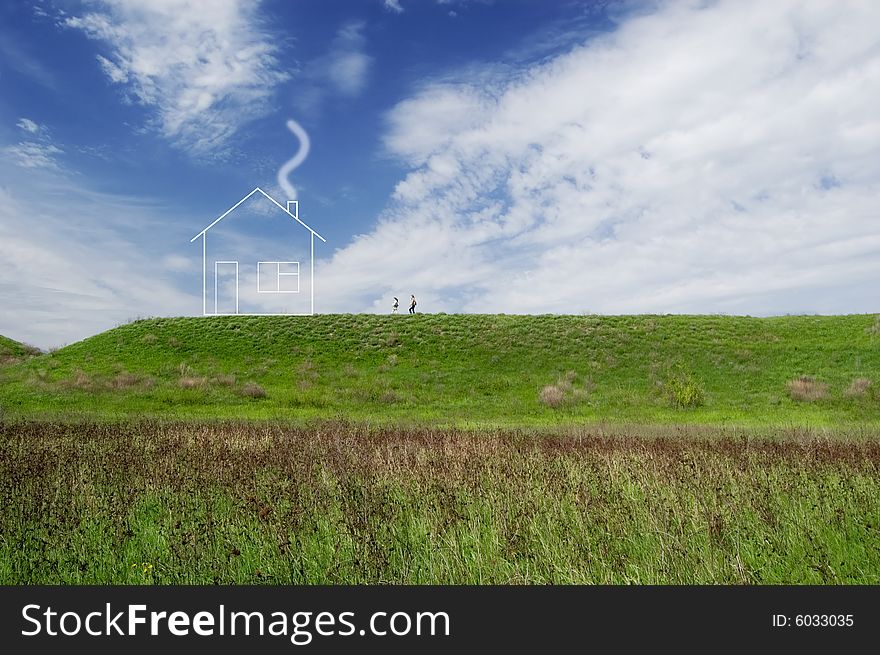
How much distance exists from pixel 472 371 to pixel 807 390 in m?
16.4

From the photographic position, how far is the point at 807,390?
29.0 metres

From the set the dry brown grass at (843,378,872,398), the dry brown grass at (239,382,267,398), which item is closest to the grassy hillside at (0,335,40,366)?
the dry brown grass at (239,382,267,398)

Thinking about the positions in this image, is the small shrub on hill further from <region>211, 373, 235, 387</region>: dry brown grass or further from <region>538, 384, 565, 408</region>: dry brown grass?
<region>211, 373, 235, 387</region>: dry brown grass

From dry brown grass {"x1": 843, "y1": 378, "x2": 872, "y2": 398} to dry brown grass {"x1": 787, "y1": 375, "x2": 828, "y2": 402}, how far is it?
90cm

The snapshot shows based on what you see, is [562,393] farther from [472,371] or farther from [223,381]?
[223,381]

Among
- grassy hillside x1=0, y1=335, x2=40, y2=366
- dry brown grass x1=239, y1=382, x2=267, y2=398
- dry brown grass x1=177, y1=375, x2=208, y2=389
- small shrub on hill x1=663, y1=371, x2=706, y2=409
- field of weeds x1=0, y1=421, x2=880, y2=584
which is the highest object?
grassy hillside x1=0, y1=335, x2=40, y2=366

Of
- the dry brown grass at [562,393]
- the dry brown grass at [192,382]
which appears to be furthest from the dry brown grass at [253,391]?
the dry brown grass at [562,393]

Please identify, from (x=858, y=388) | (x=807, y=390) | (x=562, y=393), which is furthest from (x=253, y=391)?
(x=858, y=388)

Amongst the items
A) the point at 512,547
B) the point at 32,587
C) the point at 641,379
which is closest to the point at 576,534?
the point at 512,547

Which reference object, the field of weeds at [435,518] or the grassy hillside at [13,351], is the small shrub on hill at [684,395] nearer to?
the field of weeds at [435,518]

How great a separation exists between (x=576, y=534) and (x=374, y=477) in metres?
3.24

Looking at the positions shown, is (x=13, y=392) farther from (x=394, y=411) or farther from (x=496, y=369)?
(x=496, y=369)

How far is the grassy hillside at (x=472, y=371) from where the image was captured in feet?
87.6

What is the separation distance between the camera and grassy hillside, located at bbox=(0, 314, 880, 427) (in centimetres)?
2669
